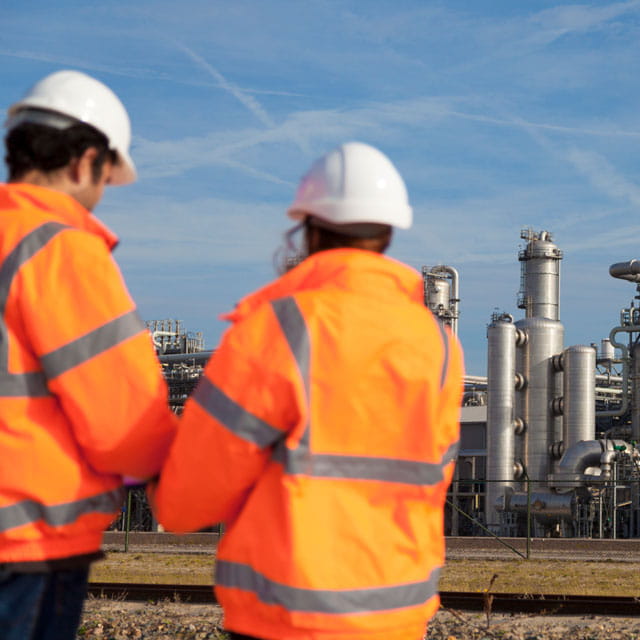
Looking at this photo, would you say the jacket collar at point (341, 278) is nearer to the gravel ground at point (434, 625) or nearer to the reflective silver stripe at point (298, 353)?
the reflective silver stripe at point (298, 353)

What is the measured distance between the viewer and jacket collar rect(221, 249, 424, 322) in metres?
2.65

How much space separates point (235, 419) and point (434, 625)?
690 cm

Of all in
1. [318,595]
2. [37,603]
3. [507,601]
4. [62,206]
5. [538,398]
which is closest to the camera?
[318,595]

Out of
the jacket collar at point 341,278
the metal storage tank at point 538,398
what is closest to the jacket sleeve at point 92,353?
the jacket collar at point 341,278

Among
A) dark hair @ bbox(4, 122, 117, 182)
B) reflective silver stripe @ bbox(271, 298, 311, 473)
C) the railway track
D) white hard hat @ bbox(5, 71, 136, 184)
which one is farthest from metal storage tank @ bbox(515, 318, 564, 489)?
reflective silver stripe @ bbox(271, 298, 311, 473)

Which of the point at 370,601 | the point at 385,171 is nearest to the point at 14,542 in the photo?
the point at 370,601

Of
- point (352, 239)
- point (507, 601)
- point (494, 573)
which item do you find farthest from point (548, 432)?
point (352, 239)

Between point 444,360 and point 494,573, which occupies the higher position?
point 444,360

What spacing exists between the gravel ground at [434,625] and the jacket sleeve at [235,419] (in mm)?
5686

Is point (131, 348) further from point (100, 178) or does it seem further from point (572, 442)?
point (572, 442)

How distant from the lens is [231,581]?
260 centimetres

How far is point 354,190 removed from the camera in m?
2.88

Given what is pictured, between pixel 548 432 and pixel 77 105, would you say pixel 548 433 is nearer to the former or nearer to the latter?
pixel 548 432

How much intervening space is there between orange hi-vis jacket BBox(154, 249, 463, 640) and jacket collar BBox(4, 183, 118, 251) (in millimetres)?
478
